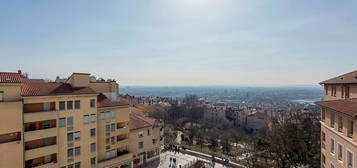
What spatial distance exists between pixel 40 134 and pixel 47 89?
4999 millimetres

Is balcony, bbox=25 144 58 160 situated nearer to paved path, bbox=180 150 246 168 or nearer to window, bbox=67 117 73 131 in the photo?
window, bbox=67 117 73 131

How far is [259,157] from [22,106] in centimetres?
3293

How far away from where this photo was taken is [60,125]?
86.6 ft

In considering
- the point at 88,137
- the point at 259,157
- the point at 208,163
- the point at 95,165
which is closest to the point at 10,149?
the point at 88,137

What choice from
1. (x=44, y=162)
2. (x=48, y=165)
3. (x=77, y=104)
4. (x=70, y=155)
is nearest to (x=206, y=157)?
(x=70, y=155)

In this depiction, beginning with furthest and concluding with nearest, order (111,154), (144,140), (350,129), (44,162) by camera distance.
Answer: (144,140), (111,154), (44,162), (350,129)

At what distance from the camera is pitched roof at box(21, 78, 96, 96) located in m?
25.0

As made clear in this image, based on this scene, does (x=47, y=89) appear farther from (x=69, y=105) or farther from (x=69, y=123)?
(x=69, y=123)

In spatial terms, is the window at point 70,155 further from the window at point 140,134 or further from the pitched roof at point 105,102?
the window at point 140,134

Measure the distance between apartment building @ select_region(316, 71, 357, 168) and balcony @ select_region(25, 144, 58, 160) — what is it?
1082 inches

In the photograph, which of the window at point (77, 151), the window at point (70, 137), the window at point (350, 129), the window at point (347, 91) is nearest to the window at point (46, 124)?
the window at point (70, 137)

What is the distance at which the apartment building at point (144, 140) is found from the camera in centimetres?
3684

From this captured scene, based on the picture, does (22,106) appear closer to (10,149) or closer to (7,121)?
(7,121)

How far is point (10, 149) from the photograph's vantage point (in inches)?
887
